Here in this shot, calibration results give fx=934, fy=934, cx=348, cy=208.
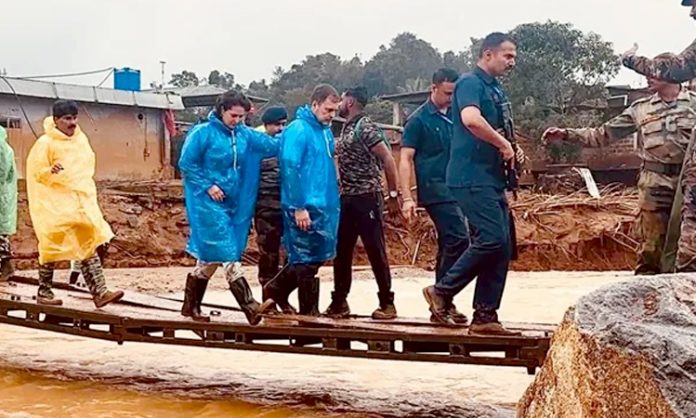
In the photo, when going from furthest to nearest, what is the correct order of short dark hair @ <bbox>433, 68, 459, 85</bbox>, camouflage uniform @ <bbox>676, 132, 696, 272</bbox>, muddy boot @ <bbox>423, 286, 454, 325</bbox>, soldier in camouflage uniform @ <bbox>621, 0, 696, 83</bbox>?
1. short dark hair @ <bbox>433, 68, 459, 85</bbox>
2. muddy boot @ <bbox>423, 286, 454, 325</bbox>
3. soldier in camouflage uniform @ <bbox>621, 0, 696, 83</bbox>
4. camouflage uniform @ <bbox>676, 132, 696, 272</bbox>

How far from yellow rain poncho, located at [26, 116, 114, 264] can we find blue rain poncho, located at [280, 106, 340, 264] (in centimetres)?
155

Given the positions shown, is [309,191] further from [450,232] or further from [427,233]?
[427,233]

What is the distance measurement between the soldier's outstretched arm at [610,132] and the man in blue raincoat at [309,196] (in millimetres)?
1572

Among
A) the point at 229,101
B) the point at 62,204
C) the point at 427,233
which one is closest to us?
the point at 229,101

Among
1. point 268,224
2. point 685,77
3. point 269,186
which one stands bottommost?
point 268,224

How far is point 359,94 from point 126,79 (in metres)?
20.9

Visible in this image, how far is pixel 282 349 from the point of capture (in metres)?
5.59

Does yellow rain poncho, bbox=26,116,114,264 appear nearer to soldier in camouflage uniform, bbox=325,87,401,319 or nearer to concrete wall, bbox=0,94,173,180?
soldier in camouflage uniform, bbox=325,87,401,319

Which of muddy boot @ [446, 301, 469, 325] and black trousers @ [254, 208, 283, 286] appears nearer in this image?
muddy boot @ [446, 301, 469, 325]

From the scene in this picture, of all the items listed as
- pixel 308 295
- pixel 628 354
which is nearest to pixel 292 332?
pixel 308 295

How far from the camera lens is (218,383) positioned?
6.52 meters

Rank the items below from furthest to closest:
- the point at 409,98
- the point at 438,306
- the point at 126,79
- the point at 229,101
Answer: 1. the point at 409,98
2. the point at 126,79
3. the point at 229,101
4. the point at 438,306

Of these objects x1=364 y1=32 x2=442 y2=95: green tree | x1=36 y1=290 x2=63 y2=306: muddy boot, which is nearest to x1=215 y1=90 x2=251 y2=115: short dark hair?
x1=36 y1=290 x2=63 y2=306: muddy boot

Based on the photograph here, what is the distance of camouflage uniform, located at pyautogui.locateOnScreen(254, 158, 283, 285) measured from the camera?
6.96 meters
